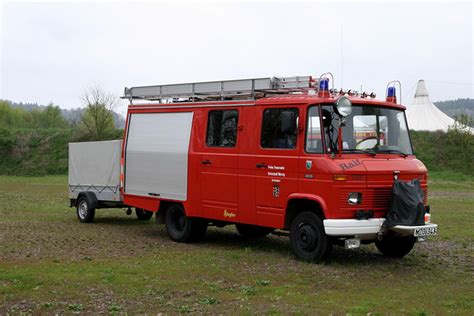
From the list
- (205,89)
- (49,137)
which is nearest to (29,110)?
(49,137)

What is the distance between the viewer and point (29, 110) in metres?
77.1

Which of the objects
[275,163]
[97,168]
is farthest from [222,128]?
[97,168]

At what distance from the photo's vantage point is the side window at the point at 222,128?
42.2 feet

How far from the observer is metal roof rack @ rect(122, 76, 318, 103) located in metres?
12.2

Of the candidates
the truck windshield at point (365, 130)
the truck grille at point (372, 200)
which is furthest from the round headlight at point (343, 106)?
the truck grille at point (372, 200)

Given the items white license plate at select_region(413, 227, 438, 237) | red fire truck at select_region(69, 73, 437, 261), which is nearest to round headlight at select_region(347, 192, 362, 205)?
red fire truck at select_region(69, 73, 437, 261)

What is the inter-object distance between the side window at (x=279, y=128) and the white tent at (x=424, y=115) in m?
40.8

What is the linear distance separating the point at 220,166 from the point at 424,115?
140ft

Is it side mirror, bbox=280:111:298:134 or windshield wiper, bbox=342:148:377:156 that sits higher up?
side mirror, bbox=280:111:298:134

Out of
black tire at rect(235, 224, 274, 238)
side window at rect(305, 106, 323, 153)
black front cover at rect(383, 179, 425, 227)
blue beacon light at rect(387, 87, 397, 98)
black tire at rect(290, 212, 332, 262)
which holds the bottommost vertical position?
black tire at rect(235, 224, 274, 238)

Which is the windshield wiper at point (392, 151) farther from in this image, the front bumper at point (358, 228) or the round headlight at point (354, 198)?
the front bumper at point (358, 228)

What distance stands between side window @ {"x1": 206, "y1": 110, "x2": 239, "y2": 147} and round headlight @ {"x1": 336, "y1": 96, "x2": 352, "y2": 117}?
255 cm

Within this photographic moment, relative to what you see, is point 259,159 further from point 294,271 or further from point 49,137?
point 49,137

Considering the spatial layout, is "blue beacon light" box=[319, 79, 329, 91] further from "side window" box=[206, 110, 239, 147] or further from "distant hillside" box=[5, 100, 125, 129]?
"distant hillside" box=[5, 100, 125, 129]
